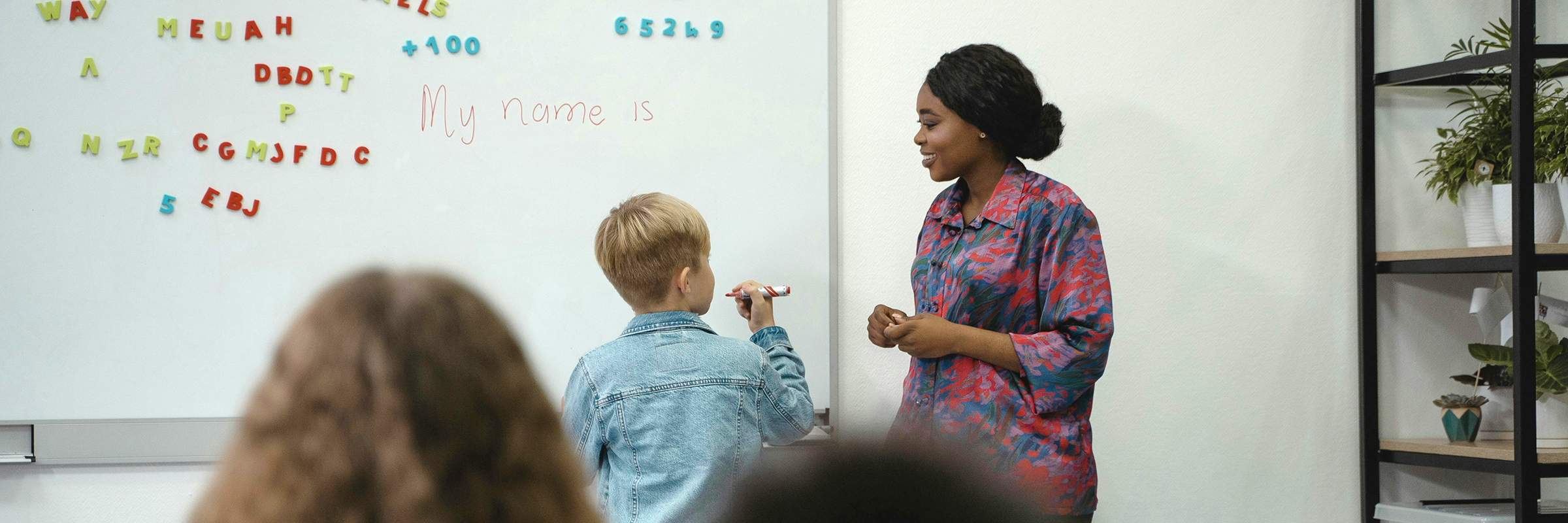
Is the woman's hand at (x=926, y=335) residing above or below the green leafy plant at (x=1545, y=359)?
above

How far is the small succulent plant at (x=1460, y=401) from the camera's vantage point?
1.95 m

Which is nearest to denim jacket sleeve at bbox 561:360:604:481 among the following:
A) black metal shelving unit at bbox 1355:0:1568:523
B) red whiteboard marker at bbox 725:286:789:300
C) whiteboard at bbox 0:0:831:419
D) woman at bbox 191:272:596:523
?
red whiteboard marker at bbox 725:286:789:300

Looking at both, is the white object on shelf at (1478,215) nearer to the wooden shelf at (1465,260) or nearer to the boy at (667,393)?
the wooden shelf at (1465,260)

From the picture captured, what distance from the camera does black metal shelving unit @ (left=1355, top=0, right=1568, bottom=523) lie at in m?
1.74

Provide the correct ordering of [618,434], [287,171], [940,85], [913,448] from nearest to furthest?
[913,448] < [618,434] < [940,85] < [287,171]

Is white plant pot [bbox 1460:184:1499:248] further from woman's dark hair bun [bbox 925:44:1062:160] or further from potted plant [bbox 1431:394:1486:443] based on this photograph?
woman's dark hair bun [bbox 925:44:1062:160]

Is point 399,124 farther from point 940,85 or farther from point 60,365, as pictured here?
point 940,85

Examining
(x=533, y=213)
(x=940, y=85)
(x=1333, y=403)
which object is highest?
(x=940, y=85)

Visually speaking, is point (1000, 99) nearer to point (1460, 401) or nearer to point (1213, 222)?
point (1213, 222)

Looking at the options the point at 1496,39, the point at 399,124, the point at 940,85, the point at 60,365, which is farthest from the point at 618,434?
the point at 1496,39

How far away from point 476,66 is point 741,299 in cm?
65

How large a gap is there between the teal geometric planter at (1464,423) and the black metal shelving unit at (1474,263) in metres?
0.04

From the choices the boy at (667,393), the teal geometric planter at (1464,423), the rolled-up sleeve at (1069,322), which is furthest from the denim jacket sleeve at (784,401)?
the teal geometric planter at (1464,423)

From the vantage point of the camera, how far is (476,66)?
1774 millimetres
